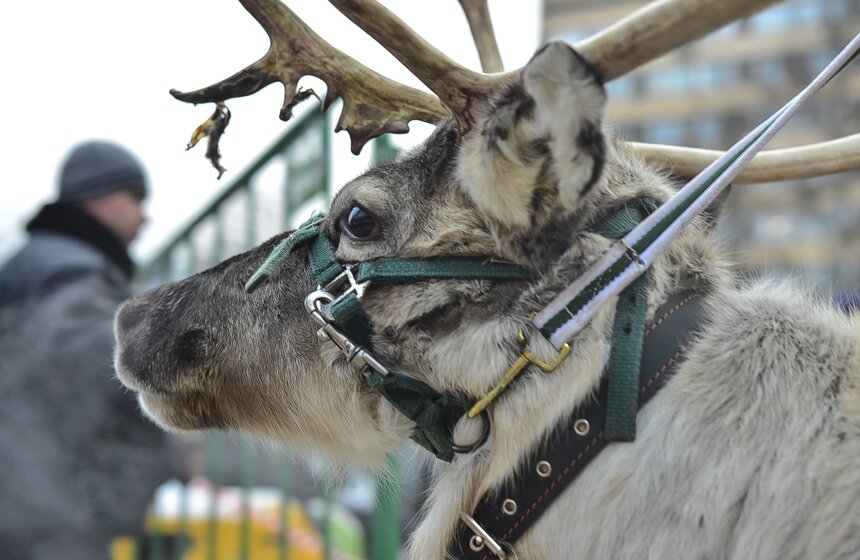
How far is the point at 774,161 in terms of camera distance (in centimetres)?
262

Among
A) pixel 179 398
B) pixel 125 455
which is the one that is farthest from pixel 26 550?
pixel 179 398

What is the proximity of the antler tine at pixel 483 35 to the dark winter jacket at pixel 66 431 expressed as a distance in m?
2.18

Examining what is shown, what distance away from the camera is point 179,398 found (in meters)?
2.58

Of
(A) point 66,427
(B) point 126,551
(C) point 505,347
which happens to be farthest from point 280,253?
(B) point 126,551

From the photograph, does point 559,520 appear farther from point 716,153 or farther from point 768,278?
point 716,153

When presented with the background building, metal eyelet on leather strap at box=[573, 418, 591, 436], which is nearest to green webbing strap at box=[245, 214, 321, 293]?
metal eyelet on leather strap at box=[573, 418, 591, 436]

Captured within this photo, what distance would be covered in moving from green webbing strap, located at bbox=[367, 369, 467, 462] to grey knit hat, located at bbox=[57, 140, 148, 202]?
3155 millimetres

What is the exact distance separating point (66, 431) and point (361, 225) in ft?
8.33

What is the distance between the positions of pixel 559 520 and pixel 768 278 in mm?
858

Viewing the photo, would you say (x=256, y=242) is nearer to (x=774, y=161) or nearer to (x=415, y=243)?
(x=415, y=243)

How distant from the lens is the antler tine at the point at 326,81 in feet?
8.23

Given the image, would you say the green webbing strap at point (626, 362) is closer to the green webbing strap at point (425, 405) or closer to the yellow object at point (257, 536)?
the green webbing strap at point (425, 405)

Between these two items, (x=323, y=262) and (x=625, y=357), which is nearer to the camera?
(x=625, y=357)

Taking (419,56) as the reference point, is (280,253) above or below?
below
